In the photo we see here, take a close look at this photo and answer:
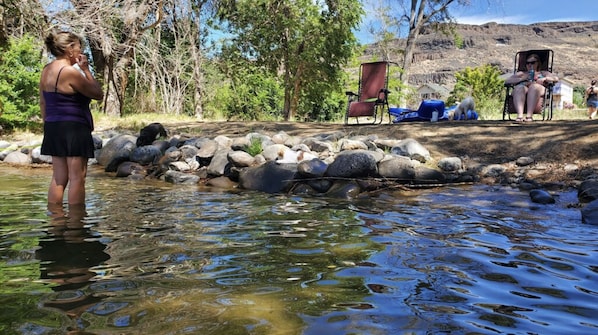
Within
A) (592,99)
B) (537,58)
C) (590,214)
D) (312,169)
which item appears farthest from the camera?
(592,99)

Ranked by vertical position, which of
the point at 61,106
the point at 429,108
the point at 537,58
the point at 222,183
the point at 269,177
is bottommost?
the point at 222,183

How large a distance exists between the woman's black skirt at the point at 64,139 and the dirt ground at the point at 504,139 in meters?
4.73

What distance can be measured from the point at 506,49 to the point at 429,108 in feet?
361

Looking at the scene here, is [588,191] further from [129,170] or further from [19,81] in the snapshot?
[19,81]

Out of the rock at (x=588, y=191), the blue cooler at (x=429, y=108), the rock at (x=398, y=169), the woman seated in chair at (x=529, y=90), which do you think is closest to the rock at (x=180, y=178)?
the rock at (x=398, y=169)

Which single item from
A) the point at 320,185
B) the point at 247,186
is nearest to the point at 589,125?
the point at 320,185

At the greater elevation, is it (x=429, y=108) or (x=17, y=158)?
(x=429, y=108)

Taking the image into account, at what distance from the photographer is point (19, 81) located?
402 inches

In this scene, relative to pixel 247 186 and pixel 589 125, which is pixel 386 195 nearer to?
pixel 247 186

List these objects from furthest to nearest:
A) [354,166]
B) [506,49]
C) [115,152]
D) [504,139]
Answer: [506,49] → [115,152] → [504,139] → [354,166]

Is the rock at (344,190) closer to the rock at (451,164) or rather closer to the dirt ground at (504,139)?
the rock at (451,164)

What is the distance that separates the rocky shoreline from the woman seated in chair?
117 inches

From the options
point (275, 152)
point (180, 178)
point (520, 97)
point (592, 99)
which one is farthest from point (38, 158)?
point (592, 99)

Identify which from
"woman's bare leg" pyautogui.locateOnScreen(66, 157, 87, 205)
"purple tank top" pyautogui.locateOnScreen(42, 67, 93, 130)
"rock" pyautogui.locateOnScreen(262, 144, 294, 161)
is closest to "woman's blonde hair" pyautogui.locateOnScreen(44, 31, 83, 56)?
"purple tank top" pyautogui.locateOnScreen(42, 67, 93, 130)
